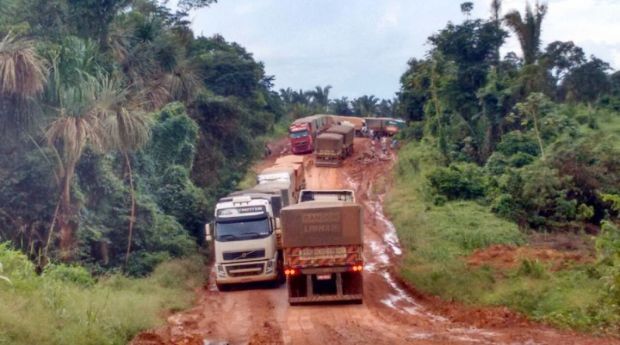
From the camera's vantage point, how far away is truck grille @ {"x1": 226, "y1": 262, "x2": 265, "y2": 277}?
80.0 feet

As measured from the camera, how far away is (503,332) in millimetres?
15992

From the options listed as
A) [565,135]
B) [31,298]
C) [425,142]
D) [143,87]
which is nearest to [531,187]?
[565,135]

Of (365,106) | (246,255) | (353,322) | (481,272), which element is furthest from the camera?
(365,106)

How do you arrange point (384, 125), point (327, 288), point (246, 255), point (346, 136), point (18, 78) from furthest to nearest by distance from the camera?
point (384, 125) → point (346, 136) → point (246, 255) → point (327, 288) → point (18, 78)

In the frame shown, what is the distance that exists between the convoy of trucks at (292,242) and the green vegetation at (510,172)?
2.92 metres

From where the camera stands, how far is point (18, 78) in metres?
20.1

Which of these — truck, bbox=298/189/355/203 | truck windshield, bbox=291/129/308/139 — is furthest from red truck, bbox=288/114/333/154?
truck, bbox=298/189/355/203

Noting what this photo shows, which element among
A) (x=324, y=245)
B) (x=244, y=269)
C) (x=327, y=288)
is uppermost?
(x=324, y=245)

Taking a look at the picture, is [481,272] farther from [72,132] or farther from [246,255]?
[72,132]

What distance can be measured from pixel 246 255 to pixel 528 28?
105 feet

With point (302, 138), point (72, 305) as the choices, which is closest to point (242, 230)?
point (72, 305)

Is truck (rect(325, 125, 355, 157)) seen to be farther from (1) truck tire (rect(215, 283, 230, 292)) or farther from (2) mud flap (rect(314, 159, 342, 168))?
(1) truck tire (rect(215, 283, 230, 292))

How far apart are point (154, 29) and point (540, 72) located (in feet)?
71.9

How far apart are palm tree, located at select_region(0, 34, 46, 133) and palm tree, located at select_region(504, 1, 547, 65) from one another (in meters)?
35.9
